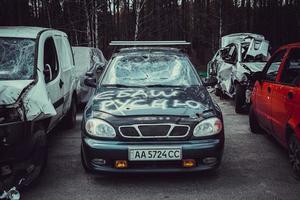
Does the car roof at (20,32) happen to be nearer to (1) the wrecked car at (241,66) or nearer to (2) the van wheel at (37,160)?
(2) the van wheel at (37,160)

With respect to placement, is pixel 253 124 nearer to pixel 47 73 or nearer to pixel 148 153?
pixel 148 153

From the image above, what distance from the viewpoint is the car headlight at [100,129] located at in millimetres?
4570

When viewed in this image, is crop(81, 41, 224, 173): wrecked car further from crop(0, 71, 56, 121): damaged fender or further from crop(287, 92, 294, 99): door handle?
crop(287, 92, 294, 99): door handle

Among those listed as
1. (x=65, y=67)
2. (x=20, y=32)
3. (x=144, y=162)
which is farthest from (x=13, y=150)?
(x=65, y=67)

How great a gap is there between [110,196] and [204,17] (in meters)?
33.7

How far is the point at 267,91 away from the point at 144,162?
8.28ft

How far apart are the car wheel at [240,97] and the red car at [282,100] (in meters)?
2.02

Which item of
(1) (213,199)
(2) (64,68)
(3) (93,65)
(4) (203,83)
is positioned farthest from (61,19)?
(1) (213,199)

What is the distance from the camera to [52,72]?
6.48 m

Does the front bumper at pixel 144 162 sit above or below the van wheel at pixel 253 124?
above

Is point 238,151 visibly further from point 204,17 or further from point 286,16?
point 204,17

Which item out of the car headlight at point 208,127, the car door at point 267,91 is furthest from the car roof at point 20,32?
the car door at point 267,91

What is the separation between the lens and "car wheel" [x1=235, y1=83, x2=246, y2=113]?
9.28m

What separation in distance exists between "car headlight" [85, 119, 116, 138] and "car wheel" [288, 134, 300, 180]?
2053 millimetres
